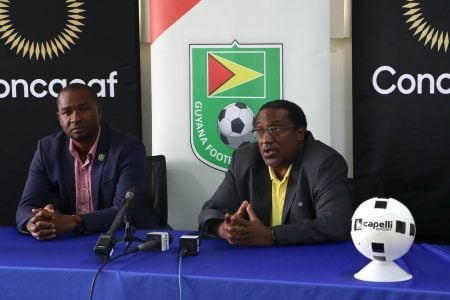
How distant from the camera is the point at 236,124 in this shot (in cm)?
436

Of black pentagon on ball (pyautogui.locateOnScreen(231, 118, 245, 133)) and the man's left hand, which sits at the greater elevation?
black pentagon on ball (pyautogui.locateOnScreen(231, 118, 245, 133))

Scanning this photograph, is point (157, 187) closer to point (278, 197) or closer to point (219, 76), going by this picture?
point (219, 76)

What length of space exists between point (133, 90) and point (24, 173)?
94cm

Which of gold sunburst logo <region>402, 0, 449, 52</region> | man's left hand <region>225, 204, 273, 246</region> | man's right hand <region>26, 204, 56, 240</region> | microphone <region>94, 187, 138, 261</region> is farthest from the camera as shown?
A: gold sunburst logo <region>402, 0, 449, 52</region>

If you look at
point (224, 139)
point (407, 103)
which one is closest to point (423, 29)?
point (407, 103)

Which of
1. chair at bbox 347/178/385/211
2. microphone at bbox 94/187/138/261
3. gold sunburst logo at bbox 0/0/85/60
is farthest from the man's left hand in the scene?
gold sunburst logo at bbox 0/0/85/60

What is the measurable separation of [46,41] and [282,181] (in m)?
2.31

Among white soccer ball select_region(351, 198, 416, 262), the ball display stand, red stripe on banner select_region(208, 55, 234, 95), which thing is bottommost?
the ball display stand

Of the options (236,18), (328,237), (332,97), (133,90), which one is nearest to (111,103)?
(133,90)

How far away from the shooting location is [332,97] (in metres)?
4.44

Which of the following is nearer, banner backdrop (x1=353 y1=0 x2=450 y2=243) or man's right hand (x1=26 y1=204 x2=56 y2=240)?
man's right hand (x1=26 y1=204 x2=56 y2=240)

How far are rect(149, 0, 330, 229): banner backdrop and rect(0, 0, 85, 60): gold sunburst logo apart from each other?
57cm

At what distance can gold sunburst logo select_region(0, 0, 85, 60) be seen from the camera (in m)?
4.66

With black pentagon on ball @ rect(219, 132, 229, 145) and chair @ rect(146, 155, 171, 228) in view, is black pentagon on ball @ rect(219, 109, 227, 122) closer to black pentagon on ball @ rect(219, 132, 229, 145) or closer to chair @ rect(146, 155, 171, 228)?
black pentagon on ball @ rect(219, 132, 229, 145)
